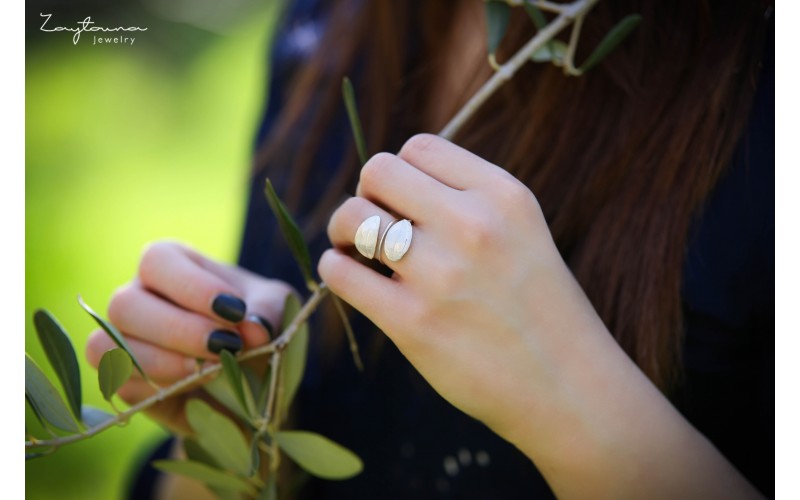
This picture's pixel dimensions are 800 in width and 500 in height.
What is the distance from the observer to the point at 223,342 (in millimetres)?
601

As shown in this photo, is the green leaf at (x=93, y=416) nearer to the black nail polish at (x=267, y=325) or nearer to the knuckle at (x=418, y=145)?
the black nail polish at (x=267, y=325)

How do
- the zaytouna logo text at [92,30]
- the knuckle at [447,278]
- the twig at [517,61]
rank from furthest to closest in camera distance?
the zaytouna logo text at [92,30], the twig at [517,61], the knuckle at [447,278]

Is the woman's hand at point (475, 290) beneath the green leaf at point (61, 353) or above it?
above

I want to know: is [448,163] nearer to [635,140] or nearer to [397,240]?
[397,240]

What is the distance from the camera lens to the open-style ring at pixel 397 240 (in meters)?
0.48

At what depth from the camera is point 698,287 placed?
2.13ft

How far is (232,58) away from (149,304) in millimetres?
768

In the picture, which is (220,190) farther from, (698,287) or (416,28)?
(698,287)

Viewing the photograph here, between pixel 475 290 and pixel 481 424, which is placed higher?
pixel 475 290

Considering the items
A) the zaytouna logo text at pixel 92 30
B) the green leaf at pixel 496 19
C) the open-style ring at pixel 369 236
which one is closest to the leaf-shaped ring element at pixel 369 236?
the open-style ring at pixel 369 236

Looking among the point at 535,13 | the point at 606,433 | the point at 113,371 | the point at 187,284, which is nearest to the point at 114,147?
the point at 187,284

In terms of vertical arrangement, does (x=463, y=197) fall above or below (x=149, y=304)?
above

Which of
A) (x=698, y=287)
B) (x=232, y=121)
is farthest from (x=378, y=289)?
(x=232, y=121)

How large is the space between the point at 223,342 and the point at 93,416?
124 millimetres
